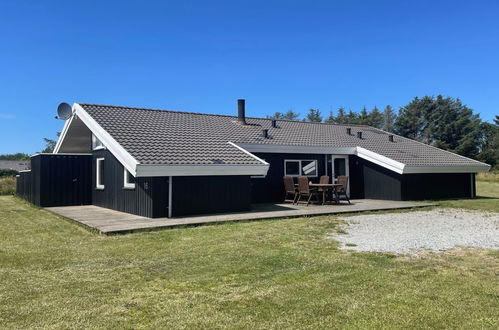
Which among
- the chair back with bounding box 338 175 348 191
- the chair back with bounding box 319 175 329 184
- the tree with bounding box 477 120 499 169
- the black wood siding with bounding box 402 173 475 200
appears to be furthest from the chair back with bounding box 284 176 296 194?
the tree with bounding box 477 120 499 169

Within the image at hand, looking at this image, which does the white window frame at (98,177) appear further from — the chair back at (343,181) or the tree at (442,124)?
the tree at (442,124)

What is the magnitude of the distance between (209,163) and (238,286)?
684 centimetres

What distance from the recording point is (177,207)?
34.1ft

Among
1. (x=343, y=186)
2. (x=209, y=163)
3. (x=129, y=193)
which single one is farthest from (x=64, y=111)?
(x=343, y=186)

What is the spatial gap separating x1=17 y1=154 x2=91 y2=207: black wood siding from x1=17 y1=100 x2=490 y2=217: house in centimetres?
3

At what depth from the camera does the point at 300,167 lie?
15.9 m

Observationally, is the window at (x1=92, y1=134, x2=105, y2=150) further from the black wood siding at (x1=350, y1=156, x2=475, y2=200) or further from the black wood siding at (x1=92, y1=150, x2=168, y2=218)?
the black wood siding at (x1=350, y1=156, x2=475, y2=200)

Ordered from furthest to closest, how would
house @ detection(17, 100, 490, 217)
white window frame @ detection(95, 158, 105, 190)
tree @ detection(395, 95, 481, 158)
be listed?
1. tree @ detection(395, 95, 481, 158)
2. white window frame @ detection(95, 158, 105, 190)
3. house @ detection(17, 100, 490, 217)

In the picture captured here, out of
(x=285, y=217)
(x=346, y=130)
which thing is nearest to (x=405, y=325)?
(x=285, y=217)

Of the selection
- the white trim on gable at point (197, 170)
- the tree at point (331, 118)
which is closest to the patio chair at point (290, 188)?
the white trim on gable at point (197, 170)

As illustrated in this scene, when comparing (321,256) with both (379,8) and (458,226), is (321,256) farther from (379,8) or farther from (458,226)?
(379,8)

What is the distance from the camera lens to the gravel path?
6.38 m

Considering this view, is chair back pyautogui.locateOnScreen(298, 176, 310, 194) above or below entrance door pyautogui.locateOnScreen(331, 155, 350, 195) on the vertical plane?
below

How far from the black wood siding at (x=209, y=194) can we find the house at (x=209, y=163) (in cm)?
3
